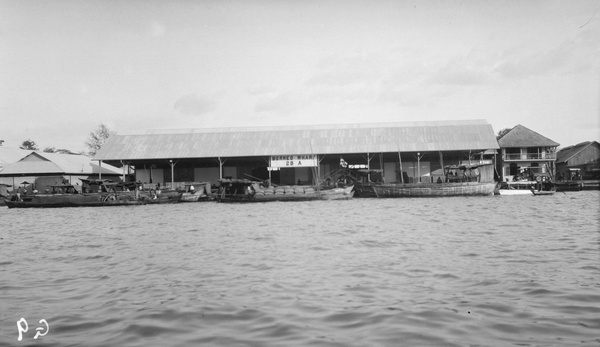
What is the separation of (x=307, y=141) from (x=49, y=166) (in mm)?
26265

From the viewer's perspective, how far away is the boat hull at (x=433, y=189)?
3612 cm

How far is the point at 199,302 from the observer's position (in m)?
6.33

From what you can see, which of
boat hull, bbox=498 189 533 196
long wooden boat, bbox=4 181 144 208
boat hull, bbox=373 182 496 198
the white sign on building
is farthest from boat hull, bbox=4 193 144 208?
boat hull, bbox=498 189 533 196

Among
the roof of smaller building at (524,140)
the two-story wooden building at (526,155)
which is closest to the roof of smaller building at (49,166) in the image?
Answer: the two-story wooden building at (526,155)

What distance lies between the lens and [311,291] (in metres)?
6.77

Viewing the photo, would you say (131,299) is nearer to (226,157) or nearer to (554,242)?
(554,242)

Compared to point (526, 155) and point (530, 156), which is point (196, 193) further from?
point (530, 156)

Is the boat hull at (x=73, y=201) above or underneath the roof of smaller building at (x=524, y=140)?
underneath

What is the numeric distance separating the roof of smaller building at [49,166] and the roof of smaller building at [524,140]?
136ft

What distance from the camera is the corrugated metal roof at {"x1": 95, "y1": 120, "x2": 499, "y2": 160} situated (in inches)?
1570

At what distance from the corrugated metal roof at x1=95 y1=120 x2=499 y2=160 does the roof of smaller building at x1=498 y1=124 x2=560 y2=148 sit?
8.85 m

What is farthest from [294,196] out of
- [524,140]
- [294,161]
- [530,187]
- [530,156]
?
[530,156]

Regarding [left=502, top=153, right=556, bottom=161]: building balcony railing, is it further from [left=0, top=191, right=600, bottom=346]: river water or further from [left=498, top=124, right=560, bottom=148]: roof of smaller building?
[left=0, top=191, right=600, bottom=346]: river water

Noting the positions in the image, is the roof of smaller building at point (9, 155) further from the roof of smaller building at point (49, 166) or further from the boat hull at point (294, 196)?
the boat hull at point (294, 196)
